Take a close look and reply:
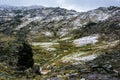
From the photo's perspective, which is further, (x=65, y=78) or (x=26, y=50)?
(x=26, y=50)

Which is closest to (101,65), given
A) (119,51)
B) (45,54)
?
(119,51)

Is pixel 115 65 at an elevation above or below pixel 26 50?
below

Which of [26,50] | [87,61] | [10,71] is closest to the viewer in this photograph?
[10,71]

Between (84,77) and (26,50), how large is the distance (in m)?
21.5

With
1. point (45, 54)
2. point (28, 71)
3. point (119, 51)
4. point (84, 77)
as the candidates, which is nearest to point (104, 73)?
point (84, 77)

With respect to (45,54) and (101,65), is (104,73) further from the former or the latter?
(45,54)

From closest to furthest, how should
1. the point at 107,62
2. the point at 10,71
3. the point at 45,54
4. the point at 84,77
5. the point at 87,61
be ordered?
the point at 10,71 < the point at 84,77 < the point at 107,62 < the point at 87,61 < the point at 45,54

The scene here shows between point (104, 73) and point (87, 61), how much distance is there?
80.8 feet

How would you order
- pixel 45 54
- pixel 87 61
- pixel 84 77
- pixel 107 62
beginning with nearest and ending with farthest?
pixel 84 77 → pixel 107 62 → pixel 87 61 → pixel 45 54

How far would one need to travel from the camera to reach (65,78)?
84.5 meters

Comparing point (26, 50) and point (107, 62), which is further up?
point (26, 50)

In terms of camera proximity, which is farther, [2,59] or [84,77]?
[2,59]

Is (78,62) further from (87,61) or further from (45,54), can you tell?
(45,54)

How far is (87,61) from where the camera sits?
115 metres
